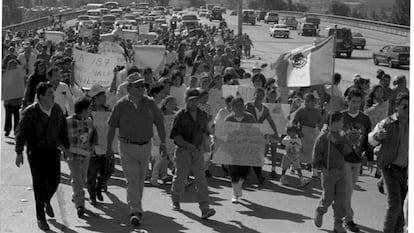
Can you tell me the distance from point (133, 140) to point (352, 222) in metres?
2.75

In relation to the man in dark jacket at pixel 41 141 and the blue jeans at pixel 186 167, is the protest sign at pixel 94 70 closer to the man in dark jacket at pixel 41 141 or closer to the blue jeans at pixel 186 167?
the blue jeans at pixel 186 167

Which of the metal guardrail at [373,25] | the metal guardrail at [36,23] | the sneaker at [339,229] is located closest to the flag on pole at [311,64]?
the sneaker at [339,229]

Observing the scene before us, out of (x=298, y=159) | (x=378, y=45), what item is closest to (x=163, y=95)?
(x=298, y=159)

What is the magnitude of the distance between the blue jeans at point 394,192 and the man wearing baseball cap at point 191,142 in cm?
231

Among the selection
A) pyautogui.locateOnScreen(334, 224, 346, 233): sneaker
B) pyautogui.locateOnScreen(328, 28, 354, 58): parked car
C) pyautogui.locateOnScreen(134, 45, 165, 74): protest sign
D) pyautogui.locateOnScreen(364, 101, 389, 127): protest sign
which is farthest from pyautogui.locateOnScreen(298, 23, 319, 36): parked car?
pyautogui.locateOnScreen(334, 224, 346, 233): sneaker

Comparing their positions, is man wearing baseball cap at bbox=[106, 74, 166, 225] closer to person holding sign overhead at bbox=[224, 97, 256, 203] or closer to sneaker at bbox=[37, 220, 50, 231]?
sneaker at bbox=[37, 220, 50, 231]

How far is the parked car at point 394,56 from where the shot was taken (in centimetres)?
4050

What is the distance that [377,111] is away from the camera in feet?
45.9

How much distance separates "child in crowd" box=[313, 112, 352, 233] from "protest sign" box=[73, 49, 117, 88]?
6844mm

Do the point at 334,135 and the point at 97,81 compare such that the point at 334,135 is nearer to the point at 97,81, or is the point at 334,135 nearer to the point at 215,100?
the point at 215,100

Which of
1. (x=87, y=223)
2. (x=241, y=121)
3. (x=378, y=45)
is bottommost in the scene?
(x=378, y=45)

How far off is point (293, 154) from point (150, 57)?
6790 millimetres

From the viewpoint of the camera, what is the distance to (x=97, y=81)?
1575 cm

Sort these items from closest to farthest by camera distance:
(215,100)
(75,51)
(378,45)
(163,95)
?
1. (163,95)
2. (215,100)
3. (75,51)
4. (378,45)
